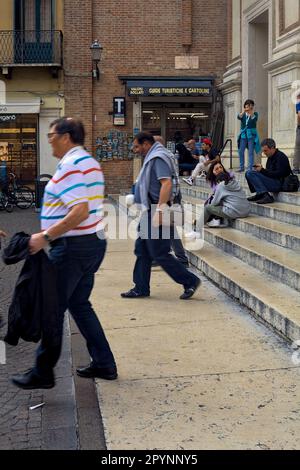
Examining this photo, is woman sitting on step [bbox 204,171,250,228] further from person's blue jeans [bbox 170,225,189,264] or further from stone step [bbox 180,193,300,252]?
person's blue jeans [bbox 170,225,189,264]

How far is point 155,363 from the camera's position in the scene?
16.6ft

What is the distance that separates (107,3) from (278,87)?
408 inches

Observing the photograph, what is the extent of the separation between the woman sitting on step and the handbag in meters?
0.73

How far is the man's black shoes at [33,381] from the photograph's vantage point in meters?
4.36

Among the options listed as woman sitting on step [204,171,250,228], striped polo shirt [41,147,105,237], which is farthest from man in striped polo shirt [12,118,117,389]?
woman sitting on step [204,171,250,228]

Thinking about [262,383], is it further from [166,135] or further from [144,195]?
[166,135]

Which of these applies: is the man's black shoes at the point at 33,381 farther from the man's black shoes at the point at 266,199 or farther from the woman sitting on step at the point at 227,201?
the man's black shoes at the point at 266,199

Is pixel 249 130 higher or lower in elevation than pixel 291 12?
lower

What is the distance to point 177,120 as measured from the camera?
2308cm

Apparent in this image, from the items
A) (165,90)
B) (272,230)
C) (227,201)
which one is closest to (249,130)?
(227,201)

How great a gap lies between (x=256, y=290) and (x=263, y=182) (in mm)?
4367

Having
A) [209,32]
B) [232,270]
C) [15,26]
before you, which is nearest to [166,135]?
[209,32]

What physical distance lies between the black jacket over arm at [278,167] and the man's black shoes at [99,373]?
21.1ft

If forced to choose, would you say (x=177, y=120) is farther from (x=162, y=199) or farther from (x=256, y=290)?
(x=256, y=290)
